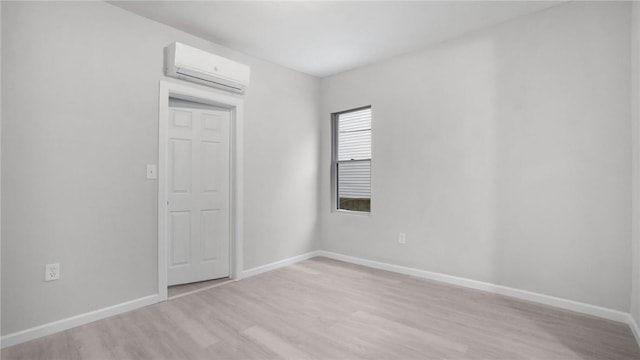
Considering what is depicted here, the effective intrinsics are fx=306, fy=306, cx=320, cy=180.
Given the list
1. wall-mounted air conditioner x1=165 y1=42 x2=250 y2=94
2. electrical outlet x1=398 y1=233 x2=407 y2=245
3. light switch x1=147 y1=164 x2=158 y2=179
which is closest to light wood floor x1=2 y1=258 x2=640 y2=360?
electrical outlet x1=398 y1=233 x2=407 y2=245

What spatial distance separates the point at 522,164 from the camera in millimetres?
2852

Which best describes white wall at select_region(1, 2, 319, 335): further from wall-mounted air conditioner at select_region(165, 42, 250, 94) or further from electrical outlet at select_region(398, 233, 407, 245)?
electrical outlet at select_region(398, 233, 407, 245)

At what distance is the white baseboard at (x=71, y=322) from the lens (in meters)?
2.11

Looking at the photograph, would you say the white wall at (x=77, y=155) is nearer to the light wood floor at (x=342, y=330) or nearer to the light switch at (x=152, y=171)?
the light switch at (x=152, y=171)

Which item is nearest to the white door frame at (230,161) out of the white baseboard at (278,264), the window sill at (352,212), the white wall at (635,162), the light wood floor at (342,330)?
the white baseboard at (278,264)

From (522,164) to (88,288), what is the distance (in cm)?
390

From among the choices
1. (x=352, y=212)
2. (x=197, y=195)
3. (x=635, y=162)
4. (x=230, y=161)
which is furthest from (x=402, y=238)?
(x=197, y=195)

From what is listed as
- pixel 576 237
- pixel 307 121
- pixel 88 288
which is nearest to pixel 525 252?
pixel 576 237

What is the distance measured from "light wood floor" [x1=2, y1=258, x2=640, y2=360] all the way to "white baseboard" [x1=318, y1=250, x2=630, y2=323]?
0.08 metres

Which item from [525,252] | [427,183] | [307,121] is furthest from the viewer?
[307,121]

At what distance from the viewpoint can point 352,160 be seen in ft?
14.2

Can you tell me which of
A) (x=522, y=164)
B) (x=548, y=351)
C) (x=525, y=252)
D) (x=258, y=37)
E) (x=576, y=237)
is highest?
(x=258, y=37)

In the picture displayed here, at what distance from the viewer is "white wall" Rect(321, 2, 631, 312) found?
8.05 ft

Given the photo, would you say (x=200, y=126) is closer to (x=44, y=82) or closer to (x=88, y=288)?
(x=44, y=82)
